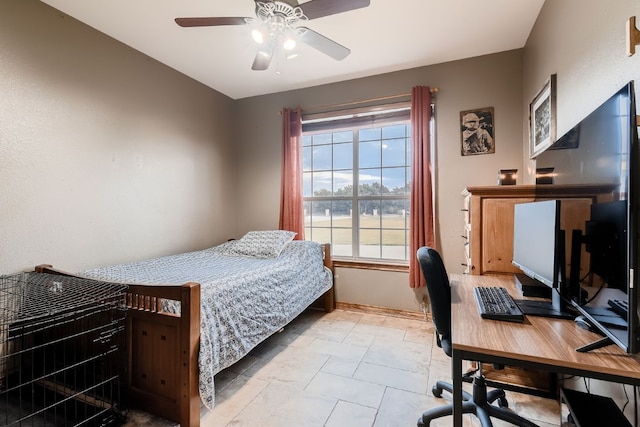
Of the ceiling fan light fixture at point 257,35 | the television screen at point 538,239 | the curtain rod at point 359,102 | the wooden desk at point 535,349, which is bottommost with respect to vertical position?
the wooden desk at point 535,349

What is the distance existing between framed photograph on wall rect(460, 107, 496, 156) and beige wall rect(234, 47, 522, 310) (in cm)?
4

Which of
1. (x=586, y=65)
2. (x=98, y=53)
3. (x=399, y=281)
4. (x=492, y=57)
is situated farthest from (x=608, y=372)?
(x=98, y=53)

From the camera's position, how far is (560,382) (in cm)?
179

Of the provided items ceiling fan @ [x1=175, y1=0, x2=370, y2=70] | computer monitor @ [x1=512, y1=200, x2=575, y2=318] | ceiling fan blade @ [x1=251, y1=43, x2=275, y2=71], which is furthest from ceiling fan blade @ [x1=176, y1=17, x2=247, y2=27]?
computer monitor @ [x1=512, y1=200, x2=575, y2=318]

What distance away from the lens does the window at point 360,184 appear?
334 cm

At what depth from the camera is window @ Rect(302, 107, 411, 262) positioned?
3338 millimetres

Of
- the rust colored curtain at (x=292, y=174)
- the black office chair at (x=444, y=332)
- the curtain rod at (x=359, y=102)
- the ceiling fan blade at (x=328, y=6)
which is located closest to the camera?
the black office chair at (x=444, y=332)

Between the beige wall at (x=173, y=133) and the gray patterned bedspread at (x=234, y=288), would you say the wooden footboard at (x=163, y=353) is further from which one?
the beige wall at (x=173, y=133)

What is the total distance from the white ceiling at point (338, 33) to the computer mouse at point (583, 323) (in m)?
2.16

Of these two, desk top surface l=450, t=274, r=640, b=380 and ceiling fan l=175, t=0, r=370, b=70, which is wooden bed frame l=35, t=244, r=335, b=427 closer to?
desk top surface l=450, t=274, r=640, b=380

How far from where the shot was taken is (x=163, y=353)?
5.24ft

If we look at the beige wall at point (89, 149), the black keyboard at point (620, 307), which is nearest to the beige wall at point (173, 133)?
the beige wall at point (89, 149)

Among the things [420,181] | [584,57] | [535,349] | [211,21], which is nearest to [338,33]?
[211,21]

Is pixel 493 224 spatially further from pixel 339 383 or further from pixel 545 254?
pixel 339 383
